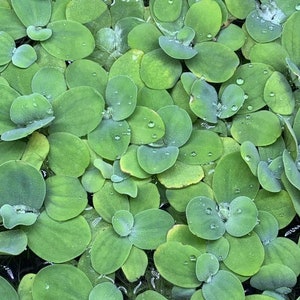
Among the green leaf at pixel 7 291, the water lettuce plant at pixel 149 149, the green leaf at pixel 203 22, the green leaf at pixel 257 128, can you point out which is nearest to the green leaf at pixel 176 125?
the water lettuce plant at pixel 149 149

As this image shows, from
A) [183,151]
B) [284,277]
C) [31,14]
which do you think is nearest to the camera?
[284,277]

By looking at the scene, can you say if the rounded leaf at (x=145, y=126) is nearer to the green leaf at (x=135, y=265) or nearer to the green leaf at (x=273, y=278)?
the green leaf at (x=135, y=265)

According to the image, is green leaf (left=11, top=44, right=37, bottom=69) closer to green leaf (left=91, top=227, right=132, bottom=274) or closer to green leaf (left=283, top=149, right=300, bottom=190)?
green leaf (left=91, top=227, right=132, bottom=274)

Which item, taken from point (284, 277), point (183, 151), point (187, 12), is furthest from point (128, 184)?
point (187, 12)

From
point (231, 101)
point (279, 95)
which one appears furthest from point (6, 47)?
point (279, 95)

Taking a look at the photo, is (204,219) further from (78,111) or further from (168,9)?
(168,9)

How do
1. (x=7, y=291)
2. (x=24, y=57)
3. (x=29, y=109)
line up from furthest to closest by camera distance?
1. (x=24, y=57)
2. (x=29, y=109)
3. (x=7, y=291)

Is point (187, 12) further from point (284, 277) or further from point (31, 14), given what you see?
point (284, 277)

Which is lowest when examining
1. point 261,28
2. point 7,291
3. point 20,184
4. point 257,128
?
point 7,291
